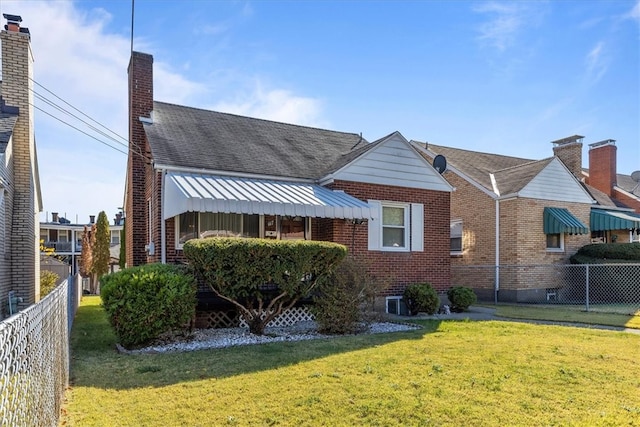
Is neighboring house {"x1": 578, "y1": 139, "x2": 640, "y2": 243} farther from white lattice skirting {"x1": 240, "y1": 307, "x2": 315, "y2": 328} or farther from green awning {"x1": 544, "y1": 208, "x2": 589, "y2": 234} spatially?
white lattice skirting {"x1": 240, "y1": 307, "x2": 315, "y2": 328}

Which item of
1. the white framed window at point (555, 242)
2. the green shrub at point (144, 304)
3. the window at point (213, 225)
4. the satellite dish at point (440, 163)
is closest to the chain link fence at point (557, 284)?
the white framed window at point (555, 242)

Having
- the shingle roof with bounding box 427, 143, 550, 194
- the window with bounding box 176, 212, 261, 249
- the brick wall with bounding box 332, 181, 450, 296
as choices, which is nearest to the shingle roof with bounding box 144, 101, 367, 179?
the window with bounding box 176, 212, 261, 249

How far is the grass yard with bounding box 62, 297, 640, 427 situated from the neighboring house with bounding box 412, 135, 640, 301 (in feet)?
34.0

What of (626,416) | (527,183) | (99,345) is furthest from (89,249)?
(626,416)

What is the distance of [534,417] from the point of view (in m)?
5.14

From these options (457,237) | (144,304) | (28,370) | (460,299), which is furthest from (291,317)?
(457,237)

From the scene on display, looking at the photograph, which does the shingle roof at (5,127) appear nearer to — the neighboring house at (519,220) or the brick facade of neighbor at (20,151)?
the brick facade of neighbor at (20,151)

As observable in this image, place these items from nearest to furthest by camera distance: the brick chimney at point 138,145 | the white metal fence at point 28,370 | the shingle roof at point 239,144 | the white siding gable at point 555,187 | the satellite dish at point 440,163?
the white metal fence at point 28,370
the shingle roof at point 239,144
the brick chimney at point 138,145
the white siding gable at point 555,187
the satellite dish at point 440,163

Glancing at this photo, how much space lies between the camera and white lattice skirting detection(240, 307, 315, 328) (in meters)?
12.7

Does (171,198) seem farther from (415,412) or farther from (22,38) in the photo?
(415,412)

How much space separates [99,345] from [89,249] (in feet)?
108

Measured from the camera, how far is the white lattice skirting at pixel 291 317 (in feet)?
41.5

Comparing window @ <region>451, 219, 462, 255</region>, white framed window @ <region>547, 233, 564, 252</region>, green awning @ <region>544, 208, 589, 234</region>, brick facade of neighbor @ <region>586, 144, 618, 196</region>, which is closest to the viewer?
green awning @ <region>544, 208, 589, 234</region>

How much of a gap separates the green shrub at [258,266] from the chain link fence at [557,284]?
11674 mm
